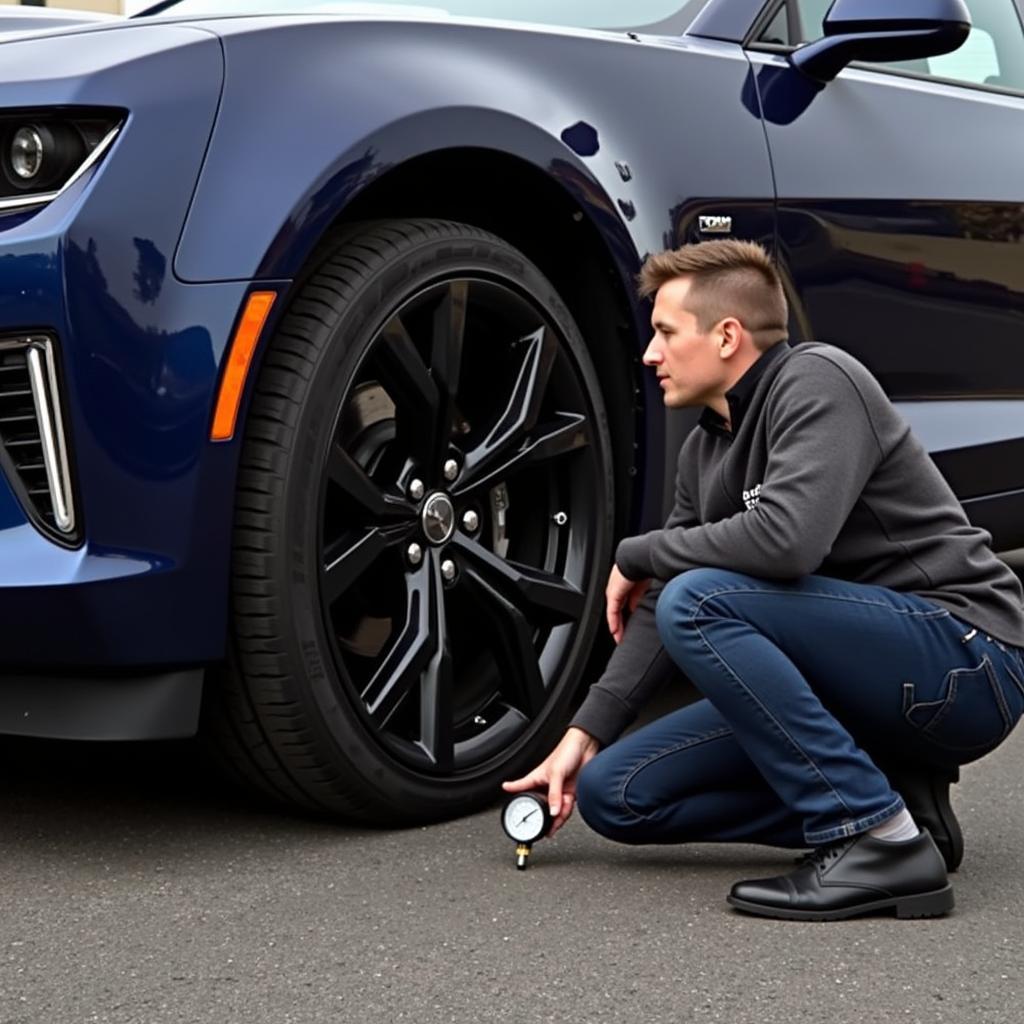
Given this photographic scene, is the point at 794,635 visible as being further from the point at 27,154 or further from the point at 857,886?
the point at 27,154

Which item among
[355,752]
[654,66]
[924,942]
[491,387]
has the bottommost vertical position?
[924,942]

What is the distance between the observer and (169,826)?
10.1 feet

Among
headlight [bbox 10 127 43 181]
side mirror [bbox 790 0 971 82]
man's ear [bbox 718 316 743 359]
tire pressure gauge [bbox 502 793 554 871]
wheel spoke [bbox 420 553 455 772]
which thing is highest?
headlight [bbox 10 127 43 181]

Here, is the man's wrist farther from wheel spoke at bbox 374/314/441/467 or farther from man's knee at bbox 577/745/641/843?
wheel spoke at bbox 374/314/441/467

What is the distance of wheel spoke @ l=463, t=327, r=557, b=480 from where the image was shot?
315 cm

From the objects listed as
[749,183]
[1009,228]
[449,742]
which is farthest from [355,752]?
[1009,228]

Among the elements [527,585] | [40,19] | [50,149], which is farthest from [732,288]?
[40,19]

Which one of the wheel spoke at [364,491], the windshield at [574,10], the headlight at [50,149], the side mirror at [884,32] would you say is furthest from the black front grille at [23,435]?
the side mirror at [884,32]

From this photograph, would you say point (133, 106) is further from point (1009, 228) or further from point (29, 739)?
point (1009, 228)

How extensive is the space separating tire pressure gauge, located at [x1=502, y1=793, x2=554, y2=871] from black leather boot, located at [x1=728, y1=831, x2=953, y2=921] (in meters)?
0.31

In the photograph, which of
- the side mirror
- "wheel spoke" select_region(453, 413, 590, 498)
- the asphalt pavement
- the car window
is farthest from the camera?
the car window

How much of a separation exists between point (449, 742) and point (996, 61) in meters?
2.34

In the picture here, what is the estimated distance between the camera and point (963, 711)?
→ 2.83 metres

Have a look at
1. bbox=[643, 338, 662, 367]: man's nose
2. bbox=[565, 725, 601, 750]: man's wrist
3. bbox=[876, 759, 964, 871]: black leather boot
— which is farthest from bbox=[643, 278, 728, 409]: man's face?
bbox=[876, 759, 964, 871]: black leather boot
